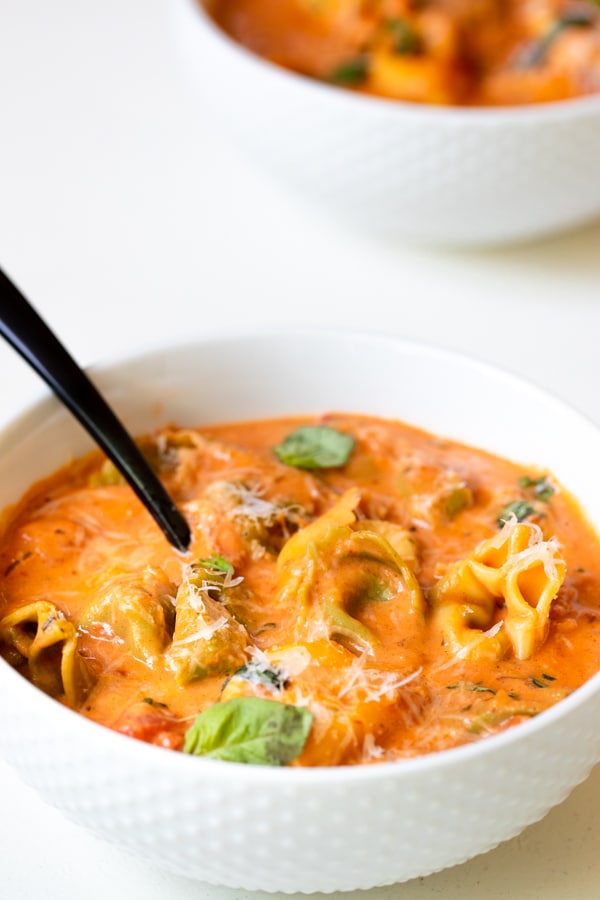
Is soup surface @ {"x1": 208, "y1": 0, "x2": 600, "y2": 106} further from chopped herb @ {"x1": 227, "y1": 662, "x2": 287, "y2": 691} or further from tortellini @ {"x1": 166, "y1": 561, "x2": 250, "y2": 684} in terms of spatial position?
chopped herb @ {"x1": 227, "y1": 662, "x2": 287, "y2": 691}

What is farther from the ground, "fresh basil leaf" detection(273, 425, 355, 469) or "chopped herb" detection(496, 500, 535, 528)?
"fresh basil leaf" detection(273, 425, 355, 469)

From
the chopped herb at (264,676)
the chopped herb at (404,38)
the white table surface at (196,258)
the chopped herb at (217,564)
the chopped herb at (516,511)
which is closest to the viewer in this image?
the chopped herb at (264,676)

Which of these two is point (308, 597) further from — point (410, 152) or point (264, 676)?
point (410, 152)

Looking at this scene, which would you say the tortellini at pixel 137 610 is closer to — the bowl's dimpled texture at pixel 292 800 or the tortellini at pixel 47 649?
the tortellini at pixel 47 649

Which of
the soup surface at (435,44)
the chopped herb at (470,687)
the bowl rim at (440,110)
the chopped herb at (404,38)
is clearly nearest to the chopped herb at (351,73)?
the soup surface at (435,44)

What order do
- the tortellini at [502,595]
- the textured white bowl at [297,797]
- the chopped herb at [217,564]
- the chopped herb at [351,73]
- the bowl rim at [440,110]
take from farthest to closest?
the chopped herb at [351,73]
the bowl rim at [440,110]
the chopped herb at [217,564]
the tortellini at [502,595]
the textured white bowl at [297,797]

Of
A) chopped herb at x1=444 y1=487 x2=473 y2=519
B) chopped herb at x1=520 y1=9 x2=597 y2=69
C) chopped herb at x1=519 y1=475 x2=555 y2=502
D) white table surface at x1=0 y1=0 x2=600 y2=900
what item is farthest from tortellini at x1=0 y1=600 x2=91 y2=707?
chopped herb at x1=520 y1=9 x2=597 y2=69

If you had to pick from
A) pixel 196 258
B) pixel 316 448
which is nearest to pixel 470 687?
pixel 316 448
